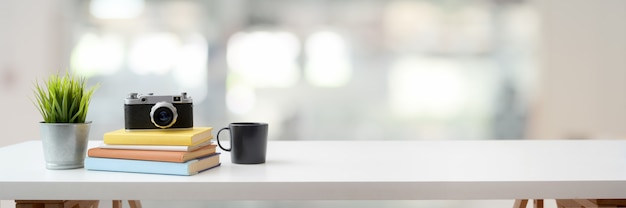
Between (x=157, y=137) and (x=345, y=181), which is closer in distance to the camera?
(x=345, y=181)

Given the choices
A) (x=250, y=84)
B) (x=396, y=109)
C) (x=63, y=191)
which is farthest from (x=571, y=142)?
(x=250, y=84)

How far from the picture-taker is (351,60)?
3.77m

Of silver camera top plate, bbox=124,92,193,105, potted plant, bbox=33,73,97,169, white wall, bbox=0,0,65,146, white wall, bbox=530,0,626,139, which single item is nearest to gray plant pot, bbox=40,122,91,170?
potted plant, bbox=33,73,97,169

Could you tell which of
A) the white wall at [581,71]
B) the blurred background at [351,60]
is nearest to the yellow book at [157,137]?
the blurred background at [351,60]

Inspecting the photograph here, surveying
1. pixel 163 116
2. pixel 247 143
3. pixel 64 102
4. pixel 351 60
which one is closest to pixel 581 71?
pixel 351 60

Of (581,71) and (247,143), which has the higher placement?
(581,71)

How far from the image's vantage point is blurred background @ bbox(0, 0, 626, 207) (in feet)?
12.4

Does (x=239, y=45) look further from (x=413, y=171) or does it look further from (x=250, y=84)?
(x=413, y=171)

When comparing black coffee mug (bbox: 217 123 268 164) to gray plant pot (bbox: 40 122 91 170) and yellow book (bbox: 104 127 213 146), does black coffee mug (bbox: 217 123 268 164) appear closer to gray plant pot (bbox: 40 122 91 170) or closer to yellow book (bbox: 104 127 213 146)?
yellow book (bbox: 104 127 213 146)

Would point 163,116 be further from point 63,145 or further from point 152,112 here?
point 63,145

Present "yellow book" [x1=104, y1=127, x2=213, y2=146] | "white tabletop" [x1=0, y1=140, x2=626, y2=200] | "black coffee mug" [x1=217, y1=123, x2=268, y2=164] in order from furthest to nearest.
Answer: "black coffee mug" [x1=217, y1=123, x2=268, y2=164], "yellow book" [x1=104, y1=127, x2=213, y2=146], "white tabletop" [x1=0, y1=140, x2=626, y2=200]

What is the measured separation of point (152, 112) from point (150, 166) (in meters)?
0.13

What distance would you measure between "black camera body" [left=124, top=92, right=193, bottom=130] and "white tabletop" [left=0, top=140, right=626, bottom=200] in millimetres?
129

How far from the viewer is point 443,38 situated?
379 cm
